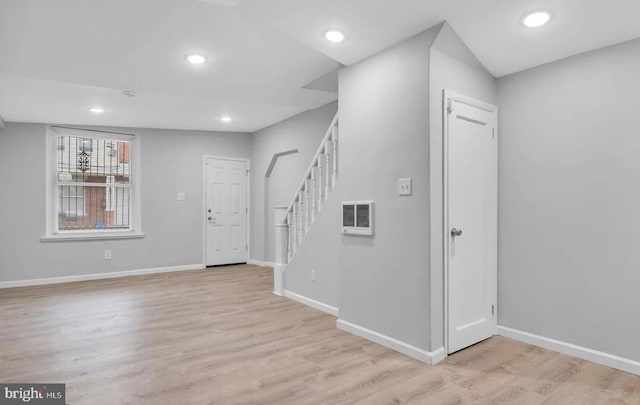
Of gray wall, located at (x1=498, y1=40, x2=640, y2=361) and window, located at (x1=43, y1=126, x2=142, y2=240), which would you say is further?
window, located at (x1=43, y1=126, x2=142, y2=240)

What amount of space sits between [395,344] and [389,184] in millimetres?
1210

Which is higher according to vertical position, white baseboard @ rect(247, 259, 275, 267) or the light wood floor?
white baseboard @ rect(247, 259, 275, 267)

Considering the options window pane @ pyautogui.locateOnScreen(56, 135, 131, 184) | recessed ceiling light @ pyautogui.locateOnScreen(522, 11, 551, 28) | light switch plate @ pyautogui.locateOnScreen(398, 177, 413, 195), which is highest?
recessed ceiling light @ pyautogui.locateOnScreen(522, 11, 551, 28)

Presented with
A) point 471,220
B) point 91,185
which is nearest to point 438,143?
point 471,220

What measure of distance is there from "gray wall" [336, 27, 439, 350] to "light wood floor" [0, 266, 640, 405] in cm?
29

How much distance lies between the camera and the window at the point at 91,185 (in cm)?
558

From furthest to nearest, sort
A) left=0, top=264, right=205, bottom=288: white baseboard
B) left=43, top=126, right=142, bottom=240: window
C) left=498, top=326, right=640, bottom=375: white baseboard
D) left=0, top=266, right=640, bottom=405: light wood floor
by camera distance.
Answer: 1. left=43, top=126, right=142, bottom=240: window
2. left=0, top=264, right=205, bottom=288: white baseboard
3. left=498, top=326, right=640, bottom=375: white baseboard
4. left=0, top=266, right=640, bottom=405: light wood floor

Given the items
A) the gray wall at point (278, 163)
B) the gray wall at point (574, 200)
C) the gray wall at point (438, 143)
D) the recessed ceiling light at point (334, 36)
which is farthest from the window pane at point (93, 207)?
the gray wall at point (574, 200)

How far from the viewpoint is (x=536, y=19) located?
7.72ft

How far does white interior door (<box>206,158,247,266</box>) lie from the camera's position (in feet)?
21.9

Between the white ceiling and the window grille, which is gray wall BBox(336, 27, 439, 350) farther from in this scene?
the window grille

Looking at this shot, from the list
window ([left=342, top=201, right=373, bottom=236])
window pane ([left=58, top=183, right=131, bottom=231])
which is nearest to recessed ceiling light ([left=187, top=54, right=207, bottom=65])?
window ([left=342, top=201, right=373, bottom=236])

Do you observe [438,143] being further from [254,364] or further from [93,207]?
[93,207]

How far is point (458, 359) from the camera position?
265 cm
